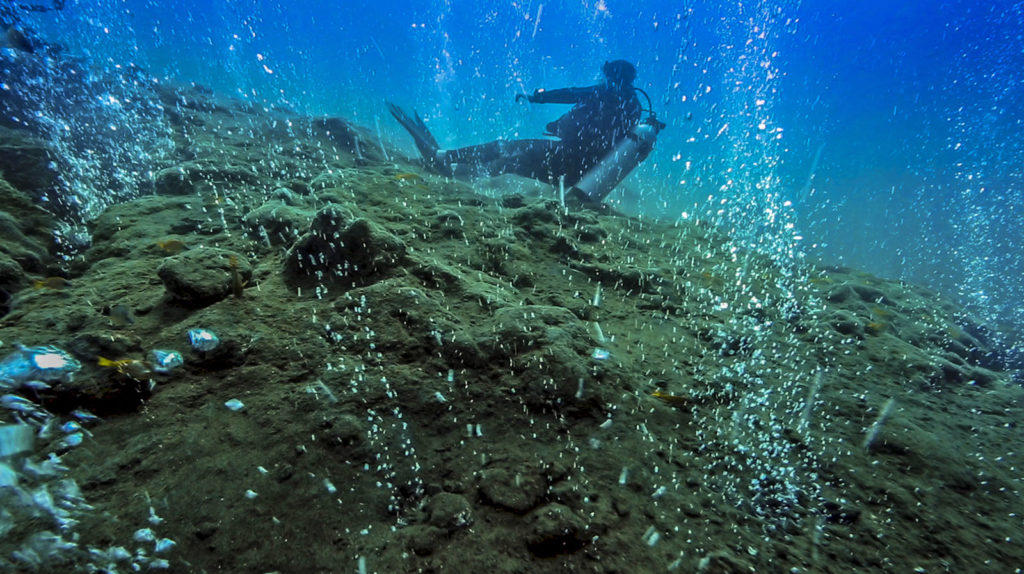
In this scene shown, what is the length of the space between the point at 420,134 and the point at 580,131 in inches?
189

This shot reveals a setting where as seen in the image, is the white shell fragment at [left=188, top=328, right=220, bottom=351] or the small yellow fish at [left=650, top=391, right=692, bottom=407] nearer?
the white shell fragment at [left=188, top=328, right=220, bottom=351]

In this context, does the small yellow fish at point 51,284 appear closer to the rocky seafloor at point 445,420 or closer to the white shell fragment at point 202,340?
the rocky seafloor at point 445,420

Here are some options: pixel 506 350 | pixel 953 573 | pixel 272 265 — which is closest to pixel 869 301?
Result: pixel 953 573

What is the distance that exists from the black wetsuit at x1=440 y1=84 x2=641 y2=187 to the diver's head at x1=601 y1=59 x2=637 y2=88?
147 millimetres

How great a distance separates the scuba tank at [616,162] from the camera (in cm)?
995

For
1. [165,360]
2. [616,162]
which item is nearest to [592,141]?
[616,162]

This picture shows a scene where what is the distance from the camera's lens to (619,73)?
964 centimetres

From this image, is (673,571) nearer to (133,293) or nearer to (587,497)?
(587,497)

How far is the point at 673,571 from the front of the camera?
182cm

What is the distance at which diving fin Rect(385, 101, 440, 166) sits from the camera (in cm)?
1138

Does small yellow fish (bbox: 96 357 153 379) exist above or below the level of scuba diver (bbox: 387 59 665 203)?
below

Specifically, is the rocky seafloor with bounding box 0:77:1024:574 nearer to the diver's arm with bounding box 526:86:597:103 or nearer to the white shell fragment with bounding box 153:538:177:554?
the white shell fragment with bounding box 153:538:177:554

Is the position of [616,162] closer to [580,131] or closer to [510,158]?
[580,131]

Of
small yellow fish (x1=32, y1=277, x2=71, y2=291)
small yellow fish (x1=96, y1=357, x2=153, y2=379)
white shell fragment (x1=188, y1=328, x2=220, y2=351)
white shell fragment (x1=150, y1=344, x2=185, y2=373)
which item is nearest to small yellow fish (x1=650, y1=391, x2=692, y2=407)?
white shell fragment (x1=188, y1=328, x2=220, y2=351)
